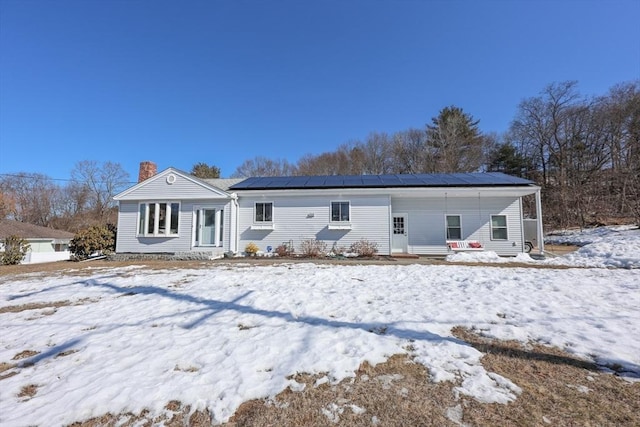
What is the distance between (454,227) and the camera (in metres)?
14.9

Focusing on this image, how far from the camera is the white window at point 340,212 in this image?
47.6ft

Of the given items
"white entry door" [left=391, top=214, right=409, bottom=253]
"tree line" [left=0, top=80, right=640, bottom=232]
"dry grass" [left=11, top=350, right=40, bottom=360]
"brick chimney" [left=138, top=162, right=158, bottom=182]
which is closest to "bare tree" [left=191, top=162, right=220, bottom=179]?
"tree line" [left=0, top=80, right=640, bottom=232]

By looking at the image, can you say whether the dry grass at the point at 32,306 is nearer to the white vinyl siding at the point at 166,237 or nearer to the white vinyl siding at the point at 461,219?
the white vinyl siding at the point at 166,237

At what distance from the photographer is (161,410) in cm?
245

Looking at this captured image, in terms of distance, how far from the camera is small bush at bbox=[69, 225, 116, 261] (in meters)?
14.6

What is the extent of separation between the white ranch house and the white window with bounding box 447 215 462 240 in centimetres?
5

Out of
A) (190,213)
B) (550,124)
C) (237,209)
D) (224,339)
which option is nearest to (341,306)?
(224,339)

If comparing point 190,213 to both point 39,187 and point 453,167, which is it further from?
point 39,187

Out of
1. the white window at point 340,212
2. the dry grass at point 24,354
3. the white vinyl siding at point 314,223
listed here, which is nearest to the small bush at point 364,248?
the white vinyl siding at point 314,223

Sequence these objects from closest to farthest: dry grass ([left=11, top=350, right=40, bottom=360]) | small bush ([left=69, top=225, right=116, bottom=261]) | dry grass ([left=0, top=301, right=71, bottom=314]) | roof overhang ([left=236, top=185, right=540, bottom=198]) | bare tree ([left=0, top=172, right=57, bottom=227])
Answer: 1. dry grass ([left=11, top=350, right=40, bottom=360])
2. dry grass ([left=0, top=301, right=71, bottom=314])
3. roof overhang ([left=236, top=185, right=540, bottom=198])
4. small bush ([left=69, top=225, right=116, bottom=261])
5. bare tree ([left=0, top=172, right=57, bottom=227])

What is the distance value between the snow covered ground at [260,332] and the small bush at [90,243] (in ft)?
28.4

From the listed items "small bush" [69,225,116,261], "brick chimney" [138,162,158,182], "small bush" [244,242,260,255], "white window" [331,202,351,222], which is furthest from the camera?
"brick chimney" [138,162,158,182]

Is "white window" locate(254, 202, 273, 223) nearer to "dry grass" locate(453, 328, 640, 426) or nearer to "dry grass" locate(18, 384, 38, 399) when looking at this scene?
"dry grass" locate(18, 384, 38, 399)

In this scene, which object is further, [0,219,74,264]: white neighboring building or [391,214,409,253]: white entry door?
[0,219,74,264]: white neighboring building
